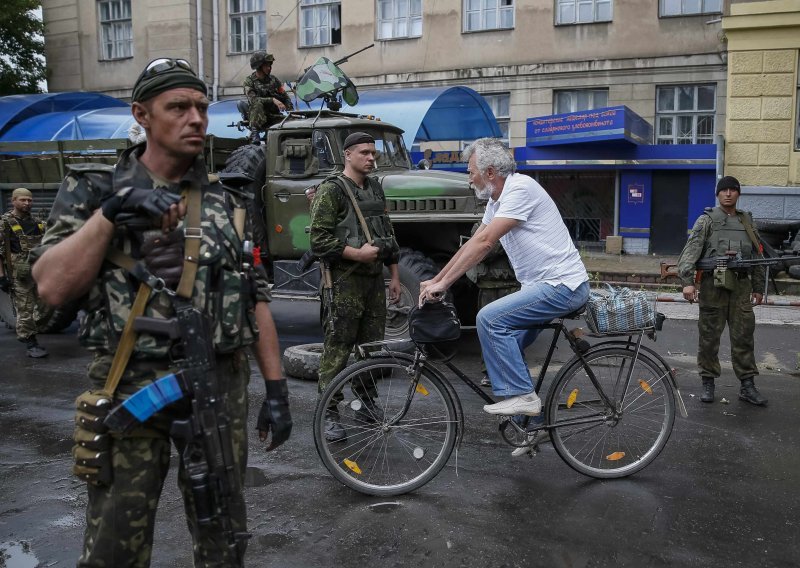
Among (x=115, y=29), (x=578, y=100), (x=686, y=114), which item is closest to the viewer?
(x=686, y=114)

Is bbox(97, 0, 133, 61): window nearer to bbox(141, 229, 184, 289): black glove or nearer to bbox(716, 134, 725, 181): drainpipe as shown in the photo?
bbox(716, 134, 725, 181): drainpipe

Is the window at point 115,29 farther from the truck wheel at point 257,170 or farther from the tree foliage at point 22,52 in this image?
the truck wheel at point 257,170

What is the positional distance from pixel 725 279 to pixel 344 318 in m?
3.09

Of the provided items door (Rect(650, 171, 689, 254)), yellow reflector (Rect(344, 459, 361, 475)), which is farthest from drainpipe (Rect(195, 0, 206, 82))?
yellow reflector (Rect(344, 459, 361, 475))

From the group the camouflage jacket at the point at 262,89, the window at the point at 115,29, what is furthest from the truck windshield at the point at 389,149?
the window at the point at 115,29

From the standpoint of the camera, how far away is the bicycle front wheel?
4520 mm

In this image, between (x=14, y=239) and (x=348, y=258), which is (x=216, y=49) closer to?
(x=14, y=239)

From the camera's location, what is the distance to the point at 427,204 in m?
8.27

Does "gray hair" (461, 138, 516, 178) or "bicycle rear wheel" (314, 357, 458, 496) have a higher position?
"gray hair" (461, 138, 516, 178)

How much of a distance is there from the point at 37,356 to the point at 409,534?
587cm

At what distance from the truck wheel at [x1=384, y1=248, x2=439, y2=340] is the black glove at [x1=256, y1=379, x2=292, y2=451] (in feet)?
17.2

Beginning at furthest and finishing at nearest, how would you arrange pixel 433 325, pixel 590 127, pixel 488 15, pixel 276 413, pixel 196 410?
pixel 488 15 → pixel 590 127 → pixel 433 325 → pixel 276 413 → pixel 196 410

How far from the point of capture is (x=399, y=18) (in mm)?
20922

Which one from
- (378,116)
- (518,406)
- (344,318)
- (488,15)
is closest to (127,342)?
(518,406)
